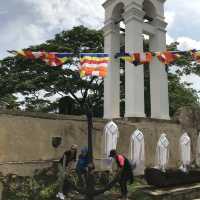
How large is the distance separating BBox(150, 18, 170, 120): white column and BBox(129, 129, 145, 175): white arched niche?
3.74 metres

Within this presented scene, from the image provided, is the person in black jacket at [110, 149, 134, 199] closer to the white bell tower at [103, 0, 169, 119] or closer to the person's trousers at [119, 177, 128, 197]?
the person's trousers at [119, 177, 128, 197]

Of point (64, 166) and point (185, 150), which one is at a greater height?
point (185, 150)

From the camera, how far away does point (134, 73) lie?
13.4 m

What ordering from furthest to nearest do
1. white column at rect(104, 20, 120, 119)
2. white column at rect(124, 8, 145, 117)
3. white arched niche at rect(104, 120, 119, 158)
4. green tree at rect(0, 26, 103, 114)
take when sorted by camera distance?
green tree at rect(0, 26, 103, 114) < white column at rect(104, 20, 120, 119) < white column at rect(124, 8, 145, 117) < white arched niche at rect(104, 120, 119, 158)

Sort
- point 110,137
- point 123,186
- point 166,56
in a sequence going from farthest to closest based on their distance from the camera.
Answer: point 166,56 < point 110,137 < point 123,186

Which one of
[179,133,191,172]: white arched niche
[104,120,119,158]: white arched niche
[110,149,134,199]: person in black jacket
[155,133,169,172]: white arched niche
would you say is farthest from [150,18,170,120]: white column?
[110,149,134,199]: person in black jacket

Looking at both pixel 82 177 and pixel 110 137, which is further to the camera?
pixel 110 137

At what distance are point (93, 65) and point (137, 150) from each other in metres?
3.33

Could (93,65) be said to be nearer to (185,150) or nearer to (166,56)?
(166,56)

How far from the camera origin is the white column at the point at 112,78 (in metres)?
14.4

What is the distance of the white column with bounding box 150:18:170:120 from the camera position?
47.4 ft

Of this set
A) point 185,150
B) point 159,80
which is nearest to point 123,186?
point 185,150

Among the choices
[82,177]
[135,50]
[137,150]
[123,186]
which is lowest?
[123,186]

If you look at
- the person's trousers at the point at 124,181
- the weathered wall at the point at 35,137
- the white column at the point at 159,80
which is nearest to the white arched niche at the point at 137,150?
the weathered wall at the point at 35,137
